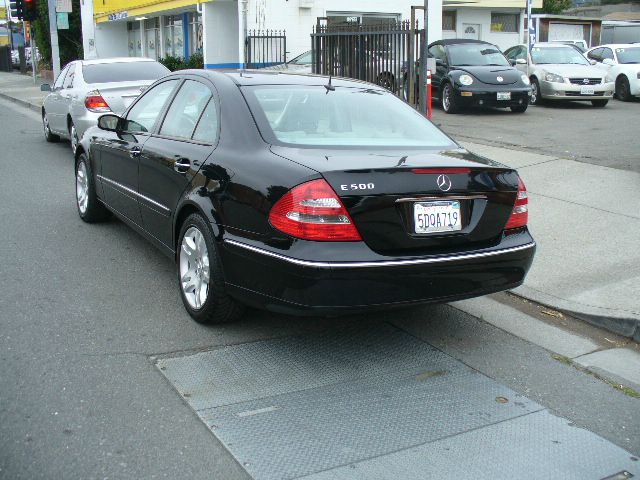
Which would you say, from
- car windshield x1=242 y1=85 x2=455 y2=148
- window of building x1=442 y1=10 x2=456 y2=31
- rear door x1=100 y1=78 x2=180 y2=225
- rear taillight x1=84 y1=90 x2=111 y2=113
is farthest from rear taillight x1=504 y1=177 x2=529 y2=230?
window of building x1=442 y1=10 x2=456 y2=31

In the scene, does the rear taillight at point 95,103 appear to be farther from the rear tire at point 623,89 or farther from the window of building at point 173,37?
the window of building at point 173,37

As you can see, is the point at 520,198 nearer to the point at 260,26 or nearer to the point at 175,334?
the point at 175,334

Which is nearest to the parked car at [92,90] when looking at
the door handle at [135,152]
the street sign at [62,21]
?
the door handle at [135,152]

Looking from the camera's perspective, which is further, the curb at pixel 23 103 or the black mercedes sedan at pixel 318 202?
the curb at pixel 23 103

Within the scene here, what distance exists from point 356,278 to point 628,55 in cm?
1985

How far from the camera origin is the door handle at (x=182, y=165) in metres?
5.19

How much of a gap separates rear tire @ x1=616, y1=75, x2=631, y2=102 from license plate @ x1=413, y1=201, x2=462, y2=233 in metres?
18.1

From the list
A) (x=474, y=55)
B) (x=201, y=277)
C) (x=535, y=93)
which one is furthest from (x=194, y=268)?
(x=535, y=93)

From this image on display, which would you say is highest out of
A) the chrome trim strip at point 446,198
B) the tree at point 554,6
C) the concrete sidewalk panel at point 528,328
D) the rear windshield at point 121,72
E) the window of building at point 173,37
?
the tree at point 554,6

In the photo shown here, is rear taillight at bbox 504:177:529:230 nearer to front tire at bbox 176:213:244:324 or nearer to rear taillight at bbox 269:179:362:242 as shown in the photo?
rear taillight at bbox 269:179:362:242

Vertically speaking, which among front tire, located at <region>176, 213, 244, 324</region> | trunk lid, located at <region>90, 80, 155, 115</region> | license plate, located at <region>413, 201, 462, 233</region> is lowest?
front tire, located at <region>176, 213, 244, 324</region>

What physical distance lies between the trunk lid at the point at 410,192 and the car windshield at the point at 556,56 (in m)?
15.8

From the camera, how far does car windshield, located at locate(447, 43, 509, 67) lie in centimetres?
1770

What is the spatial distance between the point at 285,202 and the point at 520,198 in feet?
5.04
